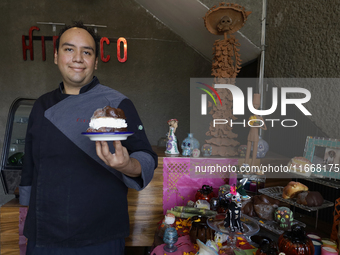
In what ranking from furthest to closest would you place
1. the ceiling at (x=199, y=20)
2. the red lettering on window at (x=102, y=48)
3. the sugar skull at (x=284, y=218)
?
the red lettering on window at (x=102, y=48), the ceiling at (x=199, y=20), the sugar skull at (x=284, y=218)

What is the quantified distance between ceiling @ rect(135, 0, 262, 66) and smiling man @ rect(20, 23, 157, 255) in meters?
1.71

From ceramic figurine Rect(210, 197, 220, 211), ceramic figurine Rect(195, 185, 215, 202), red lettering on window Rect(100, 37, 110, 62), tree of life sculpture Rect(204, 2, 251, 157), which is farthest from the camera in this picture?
red lettering on window Rect(100, 37, 110, 62)

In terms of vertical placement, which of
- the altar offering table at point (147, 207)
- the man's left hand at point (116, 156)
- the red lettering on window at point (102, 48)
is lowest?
the altar offering table at point (147, 207)

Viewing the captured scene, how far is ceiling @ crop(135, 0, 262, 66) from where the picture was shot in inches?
90.2

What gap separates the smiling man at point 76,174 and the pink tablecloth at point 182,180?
0.79 m

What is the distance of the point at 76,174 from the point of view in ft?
3.25

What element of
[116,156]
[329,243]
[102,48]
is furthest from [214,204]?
[102,48]

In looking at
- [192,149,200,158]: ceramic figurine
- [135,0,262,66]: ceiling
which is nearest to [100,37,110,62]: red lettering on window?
[135,0,262,66]: ceiling

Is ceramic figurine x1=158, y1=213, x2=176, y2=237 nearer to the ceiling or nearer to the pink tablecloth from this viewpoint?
the pink tablecloth

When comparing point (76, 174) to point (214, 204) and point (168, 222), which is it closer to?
point (168, 222)

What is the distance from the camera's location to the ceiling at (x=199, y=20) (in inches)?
90.2

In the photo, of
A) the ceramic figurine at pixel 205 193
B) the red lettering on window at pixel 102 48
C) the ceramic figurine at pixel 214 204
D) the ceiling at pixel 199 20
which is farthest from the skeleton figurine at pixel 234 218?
the red lettering on window at pixel 102 48

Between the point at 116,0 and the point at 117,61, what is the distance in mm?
990

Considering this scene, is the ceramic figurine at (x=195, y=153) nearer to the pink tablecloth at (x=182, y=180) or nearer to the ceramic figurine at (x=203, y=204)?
the pink tablecloth at (x=182, y=180)
